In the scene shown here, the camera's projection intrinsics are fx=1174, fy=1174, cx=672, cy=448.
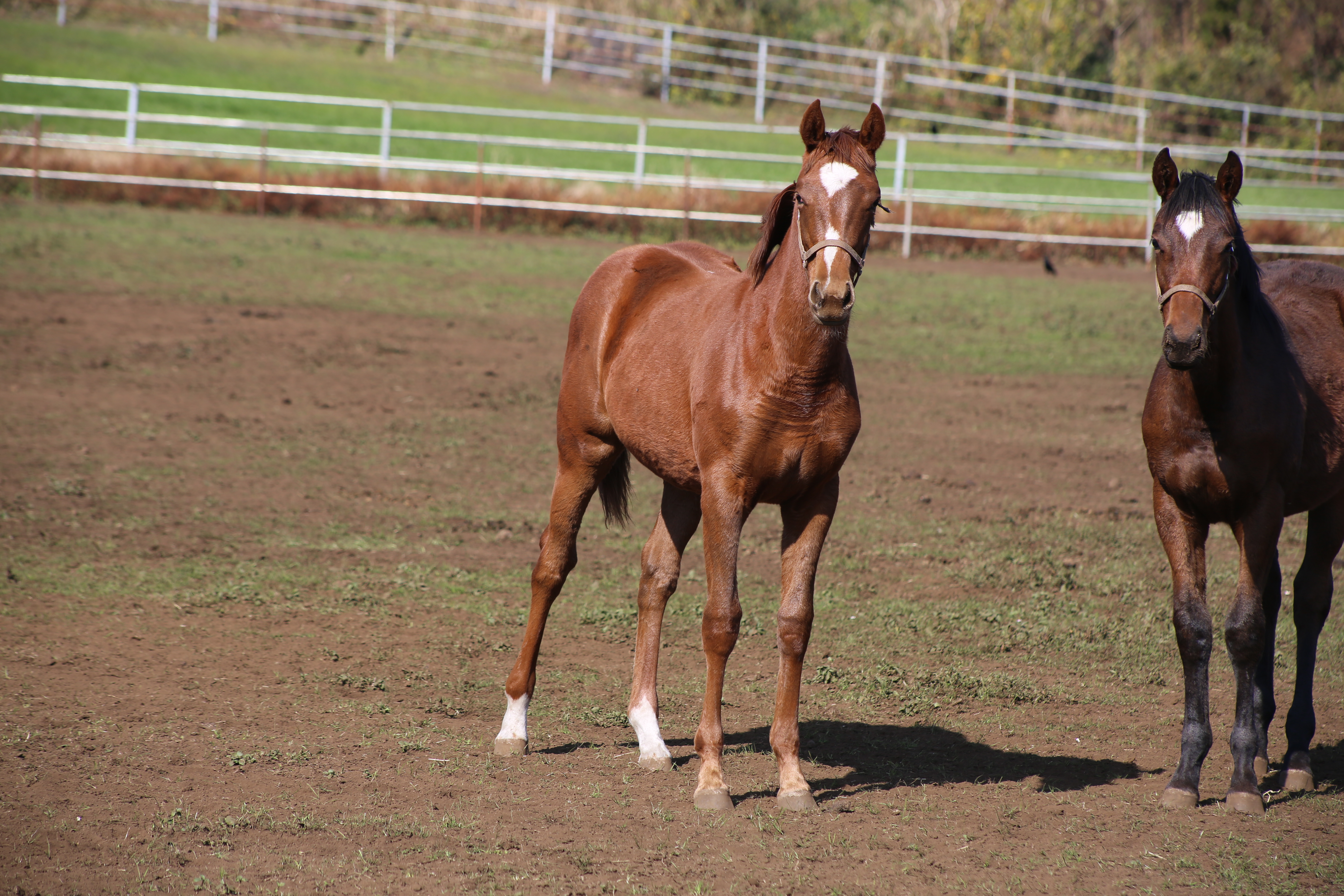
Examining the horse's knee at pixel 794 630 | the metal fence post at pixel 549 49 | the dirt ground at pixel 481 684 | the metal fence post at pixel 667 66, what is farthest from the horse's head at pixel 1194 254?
the metal fence post at pixel 549 49

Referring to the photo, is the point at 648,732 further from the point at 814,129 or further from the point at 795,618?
the point at 814,129

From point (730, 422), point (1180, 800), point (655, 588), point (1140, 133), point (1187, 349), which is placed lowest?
point (1180, 800)

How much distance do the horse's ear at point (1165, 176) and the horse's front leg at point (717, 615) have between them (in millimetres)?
1889

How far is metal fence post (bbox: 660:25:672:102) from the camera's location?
3012 centimetres

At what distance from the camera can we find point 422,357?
40.7ft

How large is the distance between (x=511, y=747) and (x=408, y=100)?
25.9 m

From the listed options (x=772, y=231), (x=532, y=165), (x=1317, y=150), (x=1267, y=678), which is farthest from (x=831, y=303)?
(x=1317, y=150)

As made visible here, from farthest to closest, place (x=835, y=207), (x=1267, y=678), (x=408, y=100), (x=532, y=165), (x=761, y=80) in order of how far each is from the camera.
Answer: (x=761, y=80)
(x=408, y=100)
(x=532, y=165)
(x=1267, y=678)
(x=835, y=207)

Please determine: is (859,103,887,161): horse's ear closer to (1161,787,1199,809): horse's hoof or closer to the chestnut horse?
the chestnut horse

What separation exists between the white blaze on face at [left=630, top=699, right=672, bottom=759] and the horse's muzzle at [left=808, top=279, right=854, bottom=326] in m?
1.81

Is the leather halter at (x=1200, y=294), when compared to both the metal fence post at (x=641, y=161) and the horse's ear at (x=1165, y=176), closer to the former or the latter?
the horse's ear at (x=1165, y=176)

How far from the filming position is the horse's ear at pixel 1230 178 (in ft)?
13.5

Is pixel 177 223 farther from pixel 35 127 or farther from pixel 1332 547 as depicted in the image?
pixel 1332 547

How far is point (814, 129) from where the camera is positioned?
3904 millimetres
